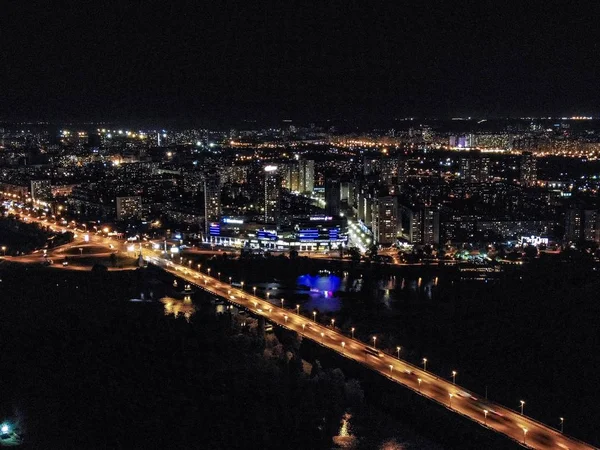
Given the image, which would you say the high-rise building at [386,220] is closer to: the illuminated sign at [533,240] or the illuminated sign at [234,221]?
the illuminated sign at [533,240]

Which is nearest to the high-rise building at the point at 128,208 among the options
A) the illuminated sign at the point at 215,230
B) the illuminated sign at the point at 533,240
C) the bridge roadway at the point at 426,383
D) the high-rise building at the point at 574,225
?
the illuminated sign at the point at 215,230

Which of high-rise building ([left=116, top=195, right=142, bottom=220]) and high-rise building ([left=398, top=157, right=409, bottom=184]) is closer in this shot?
high-rise building ([left=116, top=195, right=142, bottom=220])

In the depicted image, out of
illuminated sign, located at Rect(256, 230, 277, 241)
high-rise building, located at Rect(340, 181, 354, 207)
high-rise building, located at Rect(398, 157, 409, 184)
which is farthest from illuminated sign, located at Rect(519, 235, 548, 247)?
high-rise building, located at Rect(398, 157, 409, 184)

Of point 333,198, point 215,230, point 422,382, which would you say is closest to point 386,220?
point 215,230

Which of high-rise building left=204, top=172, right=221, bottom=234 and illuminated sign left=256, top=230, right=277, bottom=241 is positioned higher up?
high-rise building left=204, top=172, right=221, bottom=234

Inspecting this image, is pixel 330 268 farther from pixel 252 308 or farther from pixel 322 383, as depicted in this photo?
pixel 322 383

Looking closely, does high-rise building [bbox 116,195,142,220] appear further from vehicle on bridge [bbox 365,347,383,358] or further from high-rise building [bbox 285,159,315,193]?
vehicle on bridge [bbox 365,347,383,358]
